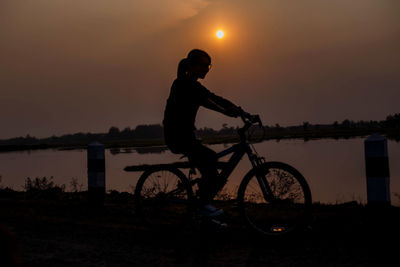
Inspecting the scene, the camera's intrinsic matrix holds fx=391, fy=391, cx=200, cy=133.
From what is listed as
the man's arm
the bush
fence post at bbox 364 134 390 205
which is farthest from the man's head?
the bush

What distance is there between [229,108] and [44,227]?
3.30m

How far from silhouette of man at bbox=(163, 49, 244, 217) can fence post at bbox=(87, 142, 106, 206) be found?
2.89m

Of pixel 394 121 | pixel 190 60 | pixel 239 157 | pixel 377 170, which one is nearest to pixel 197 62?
pixel 190 60

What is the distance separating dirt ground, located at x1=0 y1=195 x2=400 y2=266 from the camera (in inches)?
161

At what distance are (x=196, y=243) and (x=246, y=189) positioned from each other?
945 millimetres

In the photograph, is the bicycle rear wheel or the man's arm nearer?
the man's arm

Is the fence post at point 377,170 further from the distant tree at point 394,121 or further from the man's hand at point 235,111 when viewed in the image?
Result: the distant tree at point 394,121

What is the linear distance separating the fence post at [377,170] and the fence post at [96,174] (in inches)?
191

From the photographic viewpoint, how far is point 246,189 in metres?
5.11

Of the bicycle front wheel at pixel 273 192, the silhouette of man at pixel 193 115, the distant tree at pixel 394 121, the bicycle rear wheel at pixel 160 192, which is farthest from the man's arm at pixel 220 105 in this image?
the distant tree at pixel 394 121

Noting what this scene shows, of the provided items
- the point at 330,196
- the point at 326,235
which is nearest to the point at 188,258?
the point at 326,235

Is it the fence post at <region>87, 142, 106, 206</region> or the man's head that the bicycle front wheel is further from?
the fence post at <region>87, 142, 106, 206</region>

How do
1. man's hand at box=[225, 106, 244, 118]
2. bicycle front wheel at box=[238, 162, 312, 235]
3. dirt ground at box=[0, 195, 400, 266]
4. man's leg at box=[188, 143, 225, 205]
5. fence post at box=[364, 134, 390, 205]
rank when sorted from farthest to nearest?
fence post at box=[364, 134, 390, 205]
man's leg at box=[188, 143, 225, 205]
man's hand at box=[225, 106, 244, 118]
bicycle front wheel at box=[238, 162, 312, 235]
dirt ground at box=[0, 195, 400, 266]

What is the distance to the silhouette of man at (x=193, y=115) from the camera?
16.7 ft
